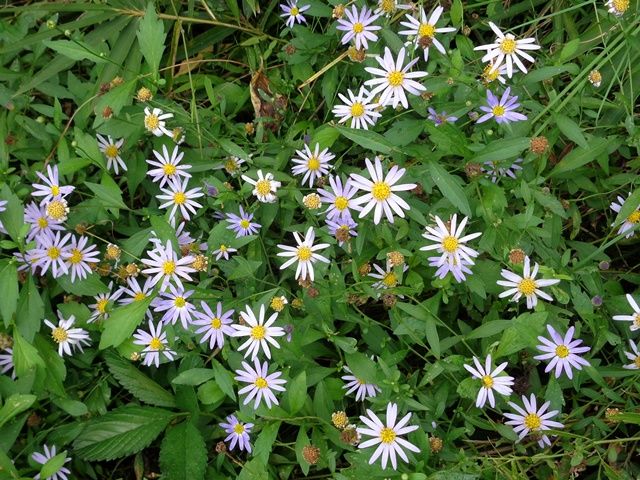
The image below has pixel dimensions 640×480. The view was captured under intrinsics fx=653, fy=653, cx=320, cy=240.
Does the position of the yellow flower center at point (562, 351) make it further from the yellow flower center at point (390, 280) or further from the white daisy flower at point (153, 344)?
the white daisy flower at point (153, 344)

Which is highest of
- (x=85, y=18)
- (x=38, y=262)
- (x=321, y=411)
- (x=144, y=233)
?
(x=85, y=18)

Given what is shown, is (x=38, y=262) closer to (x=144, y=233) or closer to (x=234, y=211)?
(x=144, y=233)

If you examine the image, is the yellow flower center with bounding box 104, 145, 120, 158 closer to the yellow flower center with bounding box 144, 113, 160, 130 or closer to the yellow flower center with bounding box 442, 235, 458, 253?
the yellow flower center with bounding box 144, 113, 160, 130

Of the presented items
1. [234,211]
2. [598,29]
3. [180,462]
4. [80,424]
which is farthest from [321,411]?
[598,29]

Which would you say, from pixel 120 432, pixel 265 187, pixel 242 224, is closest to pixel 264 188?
pixel 265 187

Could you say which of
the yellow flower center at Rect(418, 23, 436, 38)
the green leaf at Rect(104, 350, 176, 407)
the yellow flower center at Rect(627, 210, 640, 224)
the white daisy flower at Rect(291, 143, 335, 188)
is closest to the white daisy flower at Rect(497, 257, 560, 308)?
the yellow flower center at Rect(627, 210, 640, 224)

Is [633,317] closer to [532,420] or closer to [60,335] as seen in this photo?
[532,420]

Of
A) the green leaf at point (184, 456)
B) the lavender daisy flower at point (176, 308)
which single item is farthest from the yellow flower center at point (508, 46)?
the green leaf at point (184, 456)
